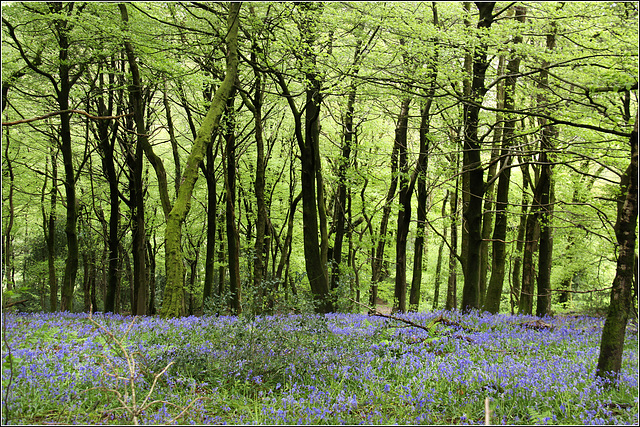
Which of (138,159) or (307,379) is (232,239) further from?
(307,379)

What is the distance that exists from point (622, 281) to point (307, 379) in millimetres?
4043

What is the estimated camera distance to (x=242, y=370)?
16.7 feet

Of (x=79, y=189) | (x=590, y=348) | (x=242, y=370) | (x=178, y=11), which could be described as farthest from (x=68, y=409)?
(x=79, y=189)

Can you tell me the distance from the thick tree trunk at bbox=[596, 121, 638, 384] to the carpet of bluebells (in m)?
0.25

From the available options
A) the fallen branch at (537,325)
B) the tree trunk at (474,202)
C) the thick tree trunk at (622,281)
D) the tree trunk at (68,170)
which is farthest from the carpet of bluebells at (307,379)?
Result: the tree trunk at (68,170)

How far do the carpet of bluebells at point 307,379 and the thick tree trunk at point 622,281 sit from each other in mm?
255

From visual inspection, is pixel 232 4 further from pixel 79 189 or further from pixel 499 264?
pixel 79 189

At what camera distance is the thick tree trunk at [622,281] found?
472 centimetres

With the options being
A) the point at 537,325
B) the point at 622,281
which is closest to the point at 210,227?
the point at 537,325

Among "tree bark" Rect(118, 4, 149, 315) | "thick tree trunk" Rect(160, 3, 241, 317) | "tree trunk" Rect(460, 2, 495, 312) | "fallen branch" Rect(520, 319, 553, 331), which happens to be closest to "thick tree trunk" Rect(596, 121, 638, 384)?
"fallen branch" Rect(520, 319, 553, 331)

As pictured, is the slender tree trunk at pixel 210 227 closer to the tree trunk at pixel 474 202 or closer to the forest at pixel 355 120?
the forest at pixel 355 120

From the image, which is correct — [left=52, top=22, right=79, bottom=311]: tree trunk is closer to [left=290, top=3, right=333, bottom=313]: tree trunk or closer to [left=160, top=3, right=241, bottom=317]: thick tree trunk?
[left=160, top=3, right=241, bottom=317]: thick tree trunk

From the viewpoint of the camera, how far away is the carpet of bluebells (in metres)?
4.07

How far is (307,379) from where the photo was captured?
510cm
